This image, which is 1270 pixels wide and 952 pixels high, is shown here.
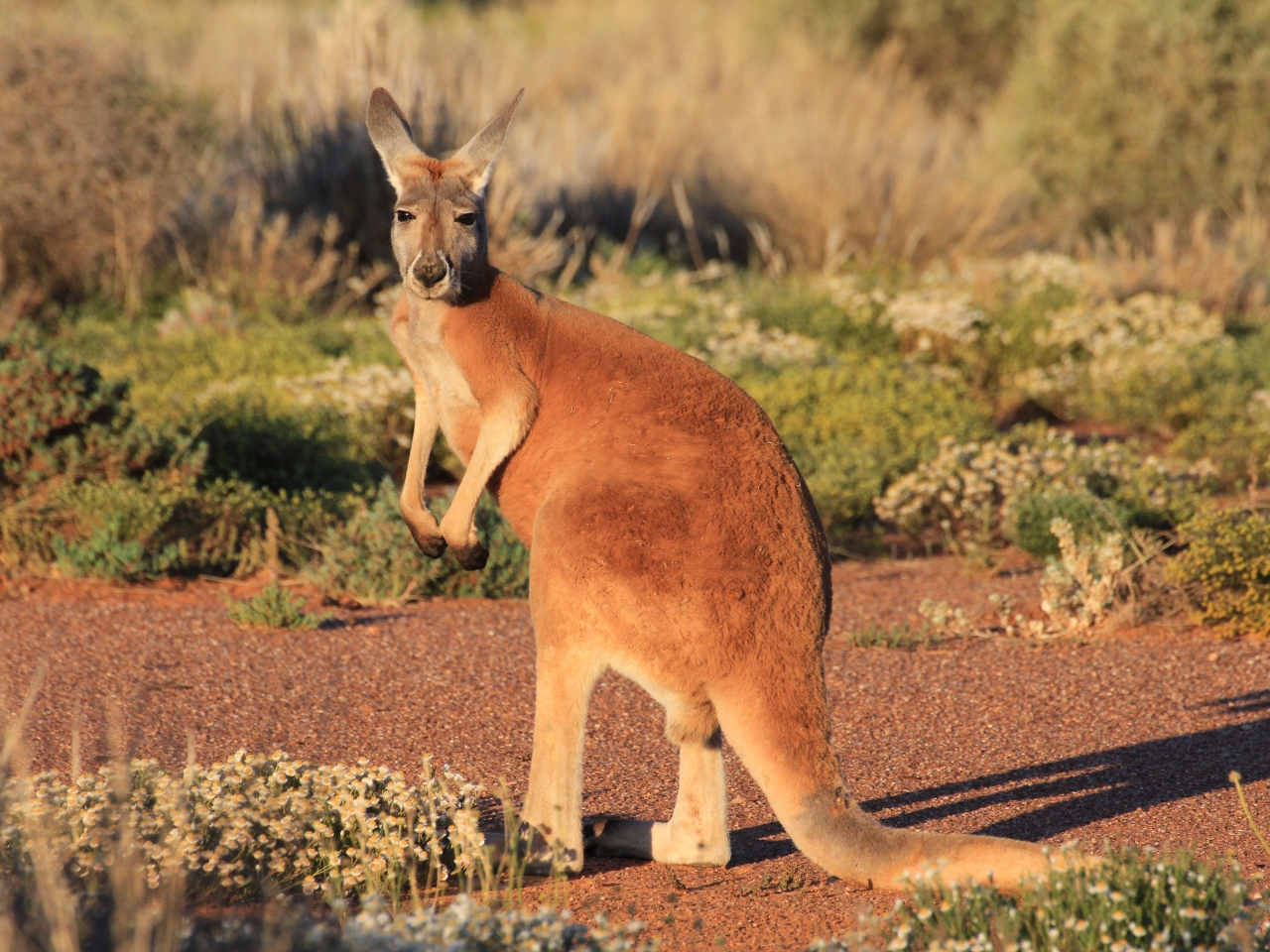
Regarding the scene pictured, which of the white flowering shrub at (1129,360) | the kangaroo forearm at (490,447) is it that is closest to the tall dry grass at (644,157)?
the white flowering shrub at (1129,360)

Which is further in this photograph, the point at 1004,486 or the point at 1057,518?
the point at 1004,486

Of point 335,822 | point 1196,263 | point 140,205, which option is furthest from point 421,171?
point 1196,263

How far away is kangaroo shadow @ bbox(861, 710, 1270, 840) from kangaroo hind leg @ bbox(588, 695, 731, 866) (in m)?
0.74

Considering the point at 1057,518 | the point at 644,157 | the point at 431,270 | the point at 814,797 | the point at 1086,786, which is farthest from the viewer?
the point at 644,157

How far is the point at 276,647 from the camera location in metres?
5.84

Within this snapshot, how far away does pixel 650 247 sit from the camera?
551 inches

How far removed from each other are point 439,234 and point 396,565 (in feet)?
10.2

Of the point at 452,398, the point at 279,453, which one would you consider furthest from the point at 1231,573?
the point at 279,453

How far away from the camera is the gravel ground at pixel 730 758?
4090 millimetres

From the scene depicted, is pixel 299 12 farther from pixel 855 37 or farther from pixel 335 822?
pixel 335 822

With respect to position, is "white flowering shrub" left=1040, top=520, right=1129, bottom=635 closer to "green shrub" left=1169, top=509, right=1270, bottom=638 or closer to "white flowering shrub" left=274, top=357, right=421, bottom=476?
"green shrub" left=1169, top=509, right=1270, bottom=638

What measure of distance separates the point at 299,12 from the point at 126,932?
2210 cm

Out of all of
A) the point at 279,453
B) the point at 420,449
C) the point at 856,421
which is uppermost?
the point at 420,449

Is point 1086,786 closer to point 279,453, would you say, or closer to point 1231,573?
point 1231,573
